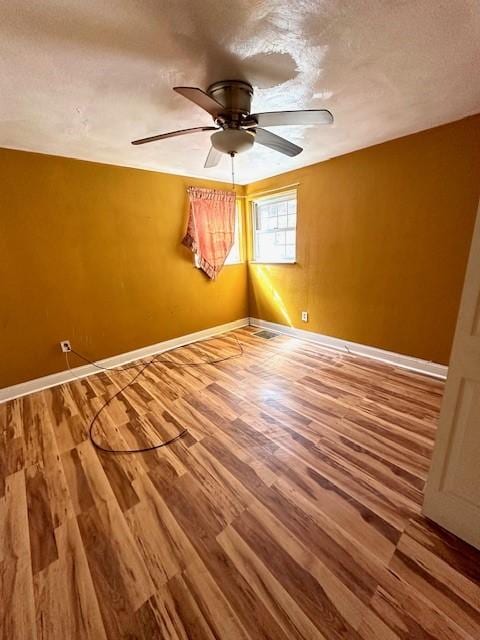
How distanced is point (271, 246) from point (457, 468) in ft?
10.6

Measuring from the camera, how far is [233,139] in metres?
1.48

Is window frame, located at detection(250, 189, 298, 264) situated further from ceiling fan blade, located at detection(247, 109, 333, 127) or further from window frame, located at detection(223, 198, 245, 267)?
ceiling fan blade, located at detection(247, 109, 333, 127)

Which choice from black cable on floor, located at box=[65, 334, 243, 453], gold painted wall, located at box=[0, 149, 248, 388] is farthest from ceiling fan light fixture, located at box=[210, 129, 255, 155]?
black cable on floor, located at box=[65, 334, 243, 453]

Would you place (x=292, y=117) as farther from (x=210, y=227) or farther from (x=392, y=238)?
(x=210, y=227)

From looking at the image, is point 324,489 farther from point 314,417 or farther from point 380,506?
point 314,417

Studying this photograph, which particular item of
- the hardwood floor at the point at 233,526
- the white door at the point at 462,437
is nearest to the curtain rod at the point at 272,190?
the hardwood floor at the point at 233,526

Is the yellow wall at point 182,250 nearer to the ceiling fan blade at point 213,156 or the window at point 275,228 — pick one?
the window at point 275,228

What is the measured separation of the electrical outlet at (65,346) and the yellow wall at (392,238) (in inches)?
108

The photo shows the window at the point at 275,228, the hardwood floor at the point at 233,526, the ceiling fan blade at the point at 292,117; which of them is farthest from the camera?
the window at the point at 275,228

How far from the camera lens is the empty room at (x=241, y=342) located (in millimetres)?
978

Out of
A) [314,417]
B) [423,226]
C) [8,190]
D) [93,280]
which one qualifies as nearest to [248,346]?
[314,417]

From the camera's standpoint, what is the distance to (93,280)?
8.75 feet

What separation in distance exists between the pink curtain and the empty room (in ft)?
0.12

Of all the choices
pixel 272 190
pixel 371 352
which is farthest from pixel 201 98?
pixel 371 352
